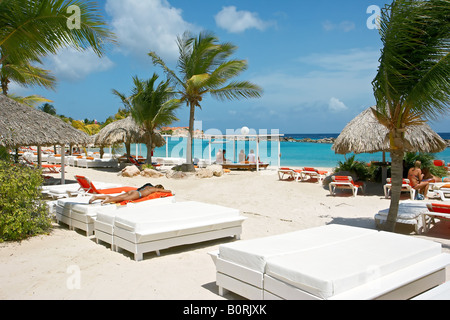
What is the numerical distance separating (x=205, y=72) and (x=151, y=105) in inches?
125

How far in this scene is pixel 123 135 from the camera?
17.7 meters

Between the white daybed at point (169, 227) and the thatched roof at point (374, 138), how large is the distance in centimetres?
646

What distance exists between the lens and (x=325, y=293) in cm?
258

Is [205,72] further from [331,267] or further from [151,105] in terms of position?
[331,267]

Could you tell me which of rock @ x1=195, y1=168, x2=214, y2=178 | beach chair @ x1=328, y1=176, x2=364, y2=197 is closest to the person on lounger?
beach chair @ x1=328, y1=176, x2=364, y2=197

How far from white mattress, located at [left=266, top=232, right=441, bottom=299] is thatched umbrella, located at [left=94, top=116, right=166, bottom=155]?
599 inches

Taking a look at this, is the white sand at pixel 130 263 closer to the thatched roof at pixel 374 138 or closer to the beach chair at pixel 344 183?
the beach chair at pixel 344 183

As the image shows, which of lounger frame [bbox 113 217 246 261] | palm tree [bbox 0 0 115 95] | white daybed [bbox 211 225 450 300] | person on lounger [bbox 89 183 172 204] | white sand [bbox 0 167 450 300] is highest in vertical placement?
palm tree [bbox 0 0 115 95]

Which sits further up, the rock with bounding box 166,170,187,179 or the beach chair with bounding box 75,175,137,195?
the beach chair with bounding box 75,175,137,195

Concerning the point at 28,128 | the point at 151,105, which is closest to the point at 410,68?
the point at 28,128

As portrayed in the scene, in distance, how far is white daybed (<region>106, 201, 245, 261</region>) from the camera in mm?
4648

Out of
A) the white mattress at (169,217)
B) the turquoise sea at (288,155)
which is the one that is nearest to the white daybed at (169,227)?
the white mattress at (169,217)

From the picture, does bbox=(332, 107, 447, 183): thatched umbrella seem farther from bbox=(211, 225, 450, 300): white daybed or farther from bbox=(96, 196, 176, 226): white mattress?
bbox=(211, 225, 450, 300): white daybed
